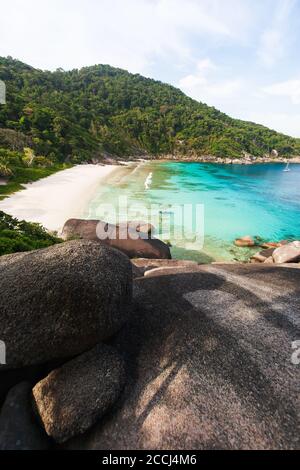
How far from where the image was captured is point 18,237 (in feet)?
39.1

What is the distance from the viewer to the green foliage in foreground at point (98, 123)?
70.4 m

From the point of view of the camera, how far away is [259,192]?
187ft

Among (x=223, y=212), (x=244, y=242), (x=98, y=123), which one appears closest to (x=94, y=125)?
(x=98, y=123)

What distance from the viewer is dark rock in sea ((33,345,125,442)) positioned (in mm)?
4660

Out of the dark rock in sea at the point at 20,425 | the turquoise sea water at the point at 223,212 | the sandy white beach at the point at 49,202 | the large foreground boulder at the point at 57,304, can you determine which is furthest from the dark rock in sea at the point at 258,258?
the dark rock in sea at the point at 20,425

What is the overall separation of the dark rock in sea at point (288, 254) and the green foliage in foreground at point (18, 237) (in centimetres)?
1583

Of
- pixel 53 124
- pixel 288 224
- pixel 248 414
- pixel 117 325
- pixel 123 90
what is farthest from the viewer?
pixel 123 90

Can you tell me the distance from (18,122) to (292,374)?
266 feet

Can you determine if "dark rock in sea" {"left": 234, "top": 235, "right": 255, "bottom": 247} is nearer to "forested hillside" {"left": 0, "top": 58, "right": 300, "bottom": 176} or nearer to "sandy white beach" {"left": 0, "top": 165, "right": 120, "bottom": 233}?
"sandy white beach" {"left": 0, "top": 165, "right": 120, "bottom": 233}

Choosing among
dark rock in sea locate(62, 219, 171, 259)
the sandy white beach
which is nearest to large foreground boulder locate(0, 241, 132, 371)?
dark rock in sea locate(62, 219, 171, 259)

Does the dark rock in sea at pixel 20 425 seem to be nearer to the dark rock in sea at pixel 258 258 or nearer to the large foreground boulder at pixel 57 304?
the large foreground boulder at pixel 57 304

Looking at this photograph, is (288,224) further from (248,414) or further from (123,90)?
(123,90)
